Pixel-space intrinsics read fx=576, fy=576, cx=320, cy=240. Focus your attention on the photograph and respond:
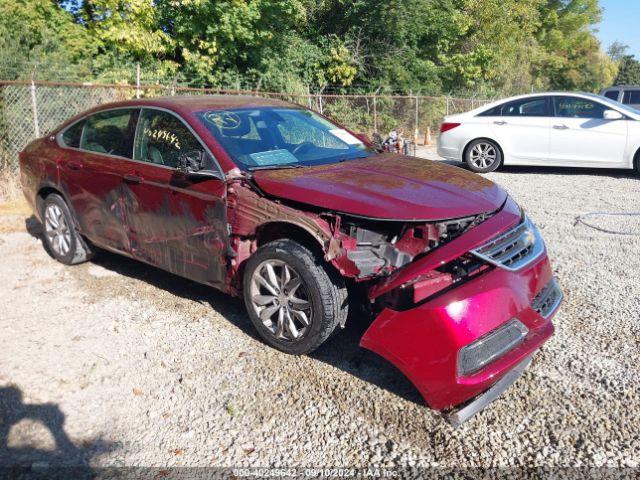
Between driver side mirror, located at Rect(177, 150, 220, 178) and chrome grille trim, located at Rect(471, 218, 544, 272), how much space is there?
1.89 meters

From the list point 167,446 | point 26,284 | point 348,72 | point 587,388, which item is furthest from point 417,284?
point 348,72

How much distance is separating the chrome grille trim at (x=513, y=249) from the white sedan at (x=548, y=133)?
7.44m

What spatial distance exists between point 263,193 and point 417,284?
125cm

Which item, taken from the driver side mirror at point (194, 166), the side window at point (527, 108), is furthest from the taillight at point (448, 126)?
the driver side mirror at point (194, 166)

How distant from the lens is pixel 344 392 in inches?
135

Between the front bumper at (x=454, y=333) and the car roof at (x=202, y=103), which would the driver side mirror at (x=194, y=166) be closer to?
the car roof at (x=202, y=103)

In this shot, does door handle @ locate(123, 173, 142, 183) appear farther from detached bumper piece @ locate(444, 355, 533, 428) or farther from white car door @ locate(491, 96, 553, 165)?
white car door @ locate(491, 96, 553, 165)

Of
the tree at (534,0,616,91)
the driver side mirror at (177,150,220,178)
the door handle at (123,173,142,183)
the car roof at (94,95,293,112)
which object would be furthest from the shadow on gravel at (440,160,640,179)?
the tree at (534,0,616,91)

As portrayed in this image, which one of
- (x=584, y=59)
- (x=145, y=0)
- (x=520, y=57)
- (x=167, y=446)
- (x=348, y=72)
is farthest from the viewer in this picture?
(x=584, y=59)

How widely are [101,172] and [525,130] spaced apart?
8152mm

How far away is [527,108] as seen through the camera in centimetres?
1075

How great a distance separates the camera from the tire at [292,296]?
3520 millimetres

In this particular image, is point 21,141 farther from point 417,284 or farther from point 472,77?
point 472,77

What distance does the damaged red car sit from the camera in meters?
3.10
